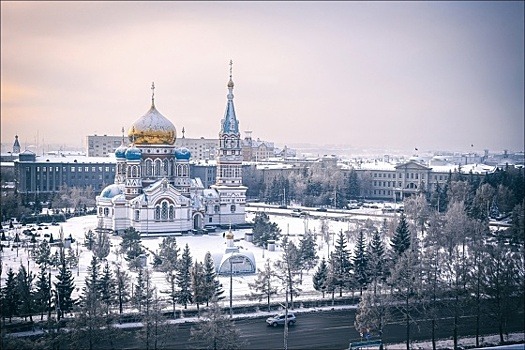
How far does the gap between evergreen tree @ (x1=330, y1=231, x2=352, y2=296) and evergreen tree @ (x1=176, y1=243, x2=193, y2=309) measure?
3545 mm

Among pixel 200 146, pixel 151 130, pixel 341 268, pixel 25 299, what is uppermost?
pixel 200 146

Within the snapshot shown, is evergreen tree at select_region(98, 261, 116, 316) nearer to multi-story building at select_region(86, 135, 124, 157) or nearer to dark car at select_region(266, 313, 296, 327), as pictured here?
dark car at select_region(266, 313, 296, 327)

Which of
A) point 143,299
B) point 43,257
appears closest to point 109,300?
point 143,299

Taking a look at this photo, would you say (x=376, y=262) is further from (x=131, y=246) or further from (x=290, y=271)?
(x=131, y=246)

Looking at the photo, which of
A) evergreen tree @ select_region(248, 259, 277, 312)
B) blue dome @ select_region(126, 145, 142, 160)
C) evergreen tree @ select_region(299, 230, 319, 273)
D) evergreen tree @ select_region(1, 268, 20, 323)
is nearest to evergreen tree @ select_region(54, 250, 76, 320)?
evergreen tree @ select_region(1, 268, 20, 323)

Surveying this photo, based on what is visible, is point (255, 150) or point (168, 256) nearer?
point (168, 256)

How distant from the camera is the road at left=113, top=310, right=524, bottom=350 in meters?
12.0

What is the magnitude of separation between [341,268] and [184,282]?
400 cm

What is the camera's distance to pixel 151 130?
2616cm

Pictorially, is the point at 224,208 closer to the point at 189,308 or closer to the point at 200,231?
the point at 200,231

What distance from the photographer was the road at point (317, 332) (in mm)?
12031

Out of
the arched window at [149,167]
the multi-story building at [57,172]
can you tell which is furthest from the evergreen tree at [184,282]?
the multi-story building at [57,172]

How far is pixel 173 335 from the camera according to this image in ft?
40.4

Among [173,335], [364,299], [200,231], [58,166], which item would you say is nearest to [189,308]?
[173,335]
